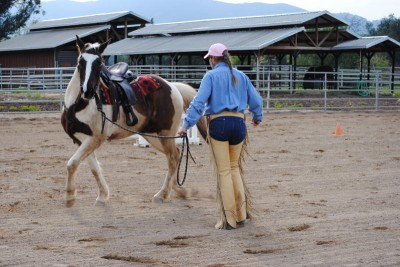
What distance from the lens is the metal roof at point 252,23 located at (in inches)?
1396

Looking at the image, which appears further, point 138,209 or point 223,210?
point 138,209

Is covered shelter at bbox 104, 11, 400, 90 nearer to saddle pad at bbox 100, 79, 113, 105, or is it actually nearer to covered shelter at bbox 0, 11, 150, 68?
covered shelter at bbox 0, 11, 150, 68

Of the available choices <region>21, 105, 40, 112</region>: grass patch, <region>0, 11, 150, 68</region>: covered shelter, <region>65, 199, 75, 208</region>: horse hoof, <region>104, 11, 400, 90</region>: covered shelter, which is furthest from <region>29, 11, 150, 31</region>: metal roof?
<region>65, 199, 75, 208</region>: horse hoof

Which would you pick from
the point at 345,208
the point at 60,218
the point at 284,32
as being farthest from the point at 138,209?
the point at 284,32

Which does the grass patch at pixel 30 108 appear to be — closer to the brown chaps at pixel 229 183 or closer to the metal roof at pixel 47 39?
the brown chaps at pixel 229 183

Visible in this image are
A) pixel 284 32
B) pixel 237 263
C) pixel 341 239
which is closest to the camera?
pixel 237 263

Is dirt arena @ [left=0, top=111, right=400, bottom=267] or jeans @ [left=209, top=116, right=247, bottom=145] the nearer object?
dirt arena @ [left=0, top=111, right=400, bottom=267]

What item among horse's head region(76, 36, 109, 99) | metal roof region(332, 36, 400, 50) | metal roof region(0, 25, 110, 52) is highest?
metal roof region(0, 25, 110, 52)

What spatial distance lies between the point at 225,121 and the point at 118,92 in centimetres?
196

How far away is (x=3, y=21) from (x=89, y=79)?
4942 cm

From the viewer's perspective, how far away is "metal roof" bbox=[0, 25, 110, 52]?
42.0 meters

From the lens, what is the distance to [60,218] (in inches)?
285

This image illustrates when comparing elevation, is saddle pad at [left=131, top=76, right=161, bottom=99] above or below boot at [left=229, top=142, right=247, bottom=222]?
above

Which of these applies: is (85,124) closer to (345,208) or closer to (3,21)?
(345,208)
